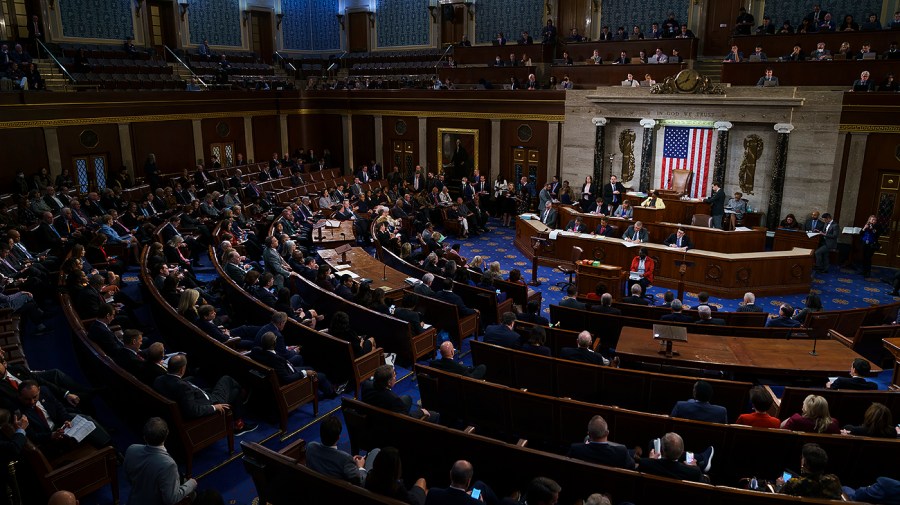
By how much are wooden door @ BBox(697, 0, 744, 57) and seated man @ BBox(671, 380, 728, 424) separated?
16309mm

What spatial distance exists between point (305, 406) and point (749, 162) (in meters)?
13.6

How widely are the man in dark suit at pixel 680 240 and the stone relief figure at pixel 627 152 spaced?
5319 millimetres

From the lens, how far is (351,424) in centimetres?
583

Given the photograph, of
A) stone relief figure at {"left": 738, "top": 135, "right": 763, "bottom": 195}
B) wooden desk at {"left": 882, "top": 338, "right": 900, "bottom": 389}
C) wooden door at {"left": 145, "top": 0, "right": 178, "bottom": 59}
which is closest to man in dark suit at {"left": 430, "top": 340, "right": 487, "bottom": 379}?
wooden desk at {"left": 882, "top": 338, "right": 900, "bottom": 389}

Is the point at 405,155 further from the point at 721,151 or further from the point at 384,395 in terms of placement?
the point at 384,395

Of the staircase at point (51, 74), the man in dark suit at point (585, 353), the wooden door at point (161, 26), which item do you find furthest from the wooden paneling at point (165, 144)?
the man in dark suit at point (585, 353)

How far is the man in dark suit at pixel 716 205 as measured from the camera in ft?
48.9

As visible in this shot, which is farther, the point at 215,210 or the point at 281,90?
the point at 281,90

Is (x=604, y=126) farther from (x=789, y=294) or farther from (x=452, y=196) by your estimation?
(x=789, y=294)

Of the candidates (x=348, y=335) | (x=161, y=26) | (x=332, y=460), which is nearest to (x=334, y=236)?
(x=348, y=335)

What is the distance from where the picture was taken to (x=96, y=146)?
1747 cm

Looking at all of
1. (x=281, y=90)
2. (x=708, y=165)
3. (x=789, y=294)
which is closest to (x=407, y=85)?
(x=281, y=90)

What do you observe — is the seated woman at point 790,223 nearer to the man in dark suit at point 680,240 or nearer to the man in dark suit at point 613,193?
the man in dark suit at point 680,240

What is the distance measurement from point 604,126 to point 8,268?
14.6m
